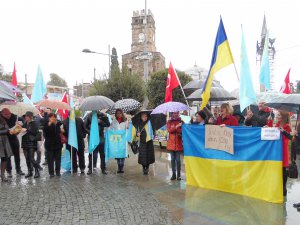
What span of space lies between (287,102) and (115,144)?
453 cm

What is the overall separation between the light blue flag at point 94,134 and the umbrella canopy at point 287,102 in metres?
4.38

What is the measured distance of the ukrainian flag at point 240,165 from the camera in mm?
5660

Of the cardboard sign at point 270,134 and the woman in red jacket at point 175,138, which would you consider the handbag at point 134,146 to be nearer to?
the woman in red jacket at point 175,138

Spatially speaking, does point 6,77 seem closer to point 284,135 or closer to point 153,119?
point 153,119

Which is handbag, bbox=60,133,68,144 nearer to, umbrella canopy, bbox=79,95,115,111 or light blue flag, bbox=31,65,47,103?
umbrella canopy, bbox=79,95,115,111

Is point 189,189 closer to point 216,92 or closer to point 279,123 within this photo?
point 279,123

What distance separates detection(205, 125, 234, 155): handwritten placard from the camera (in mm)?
6289

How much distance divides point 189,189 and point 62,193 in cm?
269

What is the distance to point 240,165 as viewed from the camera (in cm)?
615

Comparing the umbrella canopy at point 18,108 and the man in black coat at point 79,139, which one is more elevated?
the umbrella canopy at point 18,108

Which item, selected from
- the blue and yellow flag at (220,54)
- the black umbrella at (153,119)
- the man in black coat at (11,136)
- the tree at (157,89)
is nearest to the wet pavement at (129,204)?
the man in black coat at (11,136)

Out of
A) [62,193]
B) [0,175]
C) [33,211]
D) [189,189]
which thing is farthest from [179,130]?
[0,175]

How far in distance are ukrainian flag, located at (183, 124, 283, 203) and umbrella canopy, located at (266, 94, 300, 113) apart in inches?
39.0

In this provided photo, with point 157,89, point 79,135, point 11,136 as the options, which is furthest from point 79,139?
point 157,89
